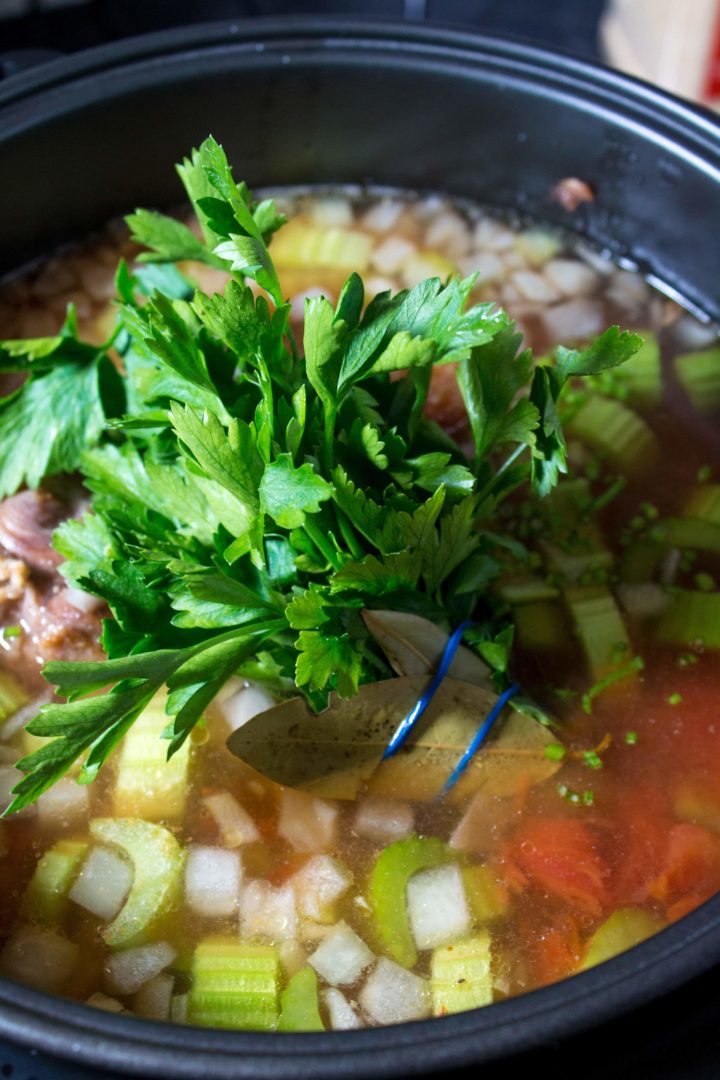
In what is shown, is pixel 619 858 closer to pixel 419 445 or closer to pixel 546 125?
pixel 419 445

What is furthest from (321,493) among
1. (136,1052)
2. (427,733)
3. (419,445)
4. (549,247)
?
(549,247)

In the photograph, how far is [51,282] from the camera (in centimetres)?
219

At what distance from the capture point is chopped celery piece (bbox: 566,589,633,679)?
170cm

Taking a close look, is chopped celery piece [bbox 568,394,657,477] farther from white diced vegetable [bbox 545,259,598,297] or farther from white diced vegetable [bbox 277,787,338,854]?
white diced vegetable [bbox 277,787,338,854]

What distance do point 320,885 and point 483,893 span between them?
206 millimetres

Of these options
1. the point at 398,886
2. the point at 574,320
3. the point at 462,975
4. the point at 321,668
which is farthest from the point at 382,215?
the point at 462,975

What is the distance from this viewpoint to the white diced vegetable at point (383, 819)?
5.02 ft

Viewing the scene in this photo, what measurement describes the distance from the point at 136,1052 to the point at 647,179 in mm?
1659

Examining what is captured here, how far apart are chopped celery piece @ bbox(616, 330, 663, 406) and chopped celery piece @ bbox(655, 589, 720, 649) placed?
419 millimetres

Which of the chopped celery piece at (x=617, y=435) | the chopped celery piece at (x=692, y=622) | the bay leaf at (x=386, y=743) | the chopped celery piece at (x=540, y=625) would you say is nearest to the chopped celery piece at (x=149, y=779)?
the bay leaf at (x=386, y=743)

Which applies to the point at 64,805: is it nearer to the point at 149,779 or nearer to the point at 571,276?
the point at 149,779

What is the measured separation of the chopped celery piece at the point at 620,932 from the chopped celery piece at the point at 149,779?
553 millimetres

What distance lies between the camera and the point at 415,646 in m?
1.49

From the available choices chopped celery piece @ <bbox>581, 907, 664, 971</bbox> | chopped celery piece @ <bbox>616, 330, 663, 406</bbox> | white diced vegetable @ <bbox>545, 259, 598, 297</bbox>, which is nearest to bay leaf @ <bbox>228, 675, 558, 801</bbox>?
chopped celery piece @ <bbox>581, 907, 664, 971</bbox>
